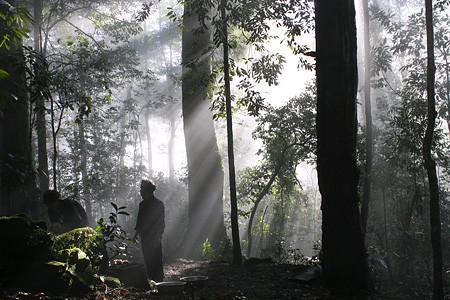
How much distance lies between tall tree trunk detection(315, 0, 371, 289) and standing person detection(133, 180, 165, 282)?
289cm

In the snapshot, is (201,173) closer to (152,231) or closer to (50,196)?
(152,231)

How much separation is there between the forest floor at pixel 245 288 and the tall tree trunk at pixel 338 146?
0.40 meters

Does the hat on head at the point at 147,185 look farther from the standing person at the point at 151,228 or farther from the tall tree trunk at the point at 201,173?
the tall tree trunk at the point at 201,173

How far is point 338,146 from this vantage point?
5.72m

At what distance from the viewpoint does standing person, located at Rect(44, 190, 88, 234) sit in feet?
22.5

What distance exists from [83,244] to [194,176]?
678 cm

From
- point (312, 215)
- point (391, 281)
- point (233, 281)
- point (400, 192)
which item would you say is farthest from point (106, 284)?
point (312, 215)

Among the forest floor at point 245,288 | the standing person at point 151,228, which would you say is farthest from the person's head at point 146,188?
the forest floor at point 245,288

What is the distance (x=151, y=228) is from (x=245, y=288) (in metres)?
1.94

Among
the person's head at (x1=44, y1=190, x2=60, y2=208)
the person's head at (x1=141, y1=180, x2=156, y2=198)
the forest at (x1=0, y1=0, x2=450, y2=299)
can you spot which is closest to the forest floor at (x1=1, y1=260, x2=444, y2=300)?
the forest at (x1=0, y1=0, x2=450, y2=299)

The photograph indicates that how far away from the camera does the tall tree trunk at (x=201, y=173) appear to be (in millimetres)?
12312

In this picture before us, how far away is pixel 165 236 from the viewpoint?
917 inches

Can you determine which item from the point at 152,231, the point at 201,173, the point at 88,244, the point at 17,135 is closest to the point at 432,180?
the point at 152,231

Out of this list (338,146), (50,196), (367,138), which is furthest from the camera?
(367,138)
